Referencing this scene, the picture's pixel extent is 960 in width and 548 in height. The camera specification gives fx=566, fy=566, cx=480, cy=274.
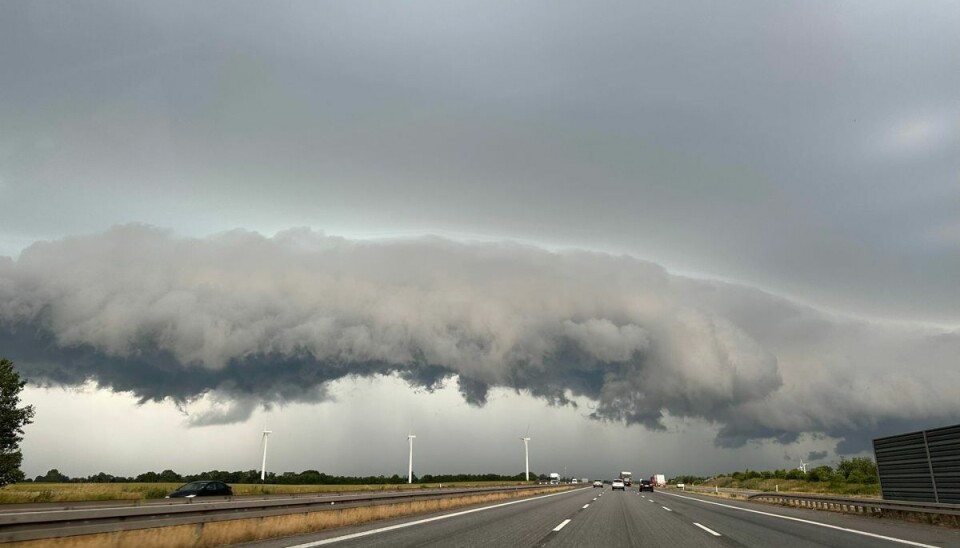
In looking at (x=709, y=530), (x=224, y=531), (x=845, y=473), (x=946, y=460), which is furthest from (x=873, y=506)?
(x=845, y=473)

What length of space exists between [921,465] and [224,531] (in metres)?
26.9

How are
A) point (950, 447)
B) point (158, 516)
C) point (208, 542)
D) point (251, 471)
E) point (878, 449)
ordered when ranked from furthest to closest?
point (251, 471)
point (878, 449)
point (950, 447)
point (208, 542)
point (158, 516)

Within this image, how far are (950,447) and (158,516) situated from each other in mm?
26310

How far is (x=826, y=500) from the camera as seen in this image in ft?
96.8

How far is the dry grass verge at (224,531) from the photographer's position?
30.9 feet

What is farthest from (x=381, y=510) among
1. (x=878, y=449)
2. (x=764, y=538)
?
(x=878, y=449)

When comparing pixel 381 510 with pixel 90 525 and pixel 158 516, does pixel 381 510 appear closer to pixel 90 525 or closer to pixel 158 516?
pixel 158 516

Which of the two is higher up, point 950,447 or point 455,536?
point 950,447

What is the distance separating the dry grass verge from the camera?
941 centimetres

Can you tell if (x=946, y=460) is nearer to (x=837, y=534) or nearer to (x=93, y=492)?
(x=837, y=534)

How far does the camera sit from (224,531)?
41.2 ft

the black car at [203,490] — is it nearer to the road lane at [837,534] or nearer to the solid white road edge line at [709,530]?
the solid white road edge line at [709,530]

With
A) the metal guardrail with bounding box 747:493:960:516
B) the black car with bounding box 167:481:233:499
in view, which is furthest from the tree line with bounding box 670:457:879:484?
the black car with bounding box 167:481:233:499

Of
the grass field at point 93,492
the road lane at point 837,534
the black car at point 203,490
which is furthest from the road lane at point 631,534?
the grass field at point 93,492
